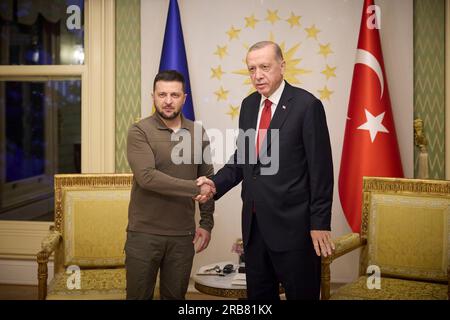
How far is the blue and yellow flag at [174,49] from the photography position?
14.4 ft

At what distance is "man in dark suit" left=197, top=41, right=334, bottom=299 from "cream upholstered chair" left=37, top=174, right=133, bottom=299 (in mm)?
1258

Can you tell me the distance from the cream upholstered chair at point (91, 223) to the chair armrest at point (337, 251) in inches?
50.0

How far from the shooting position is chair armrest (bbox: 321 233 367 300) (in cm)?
320

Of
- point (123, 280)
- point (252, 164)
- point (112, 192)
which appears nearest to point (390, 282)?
point (252, 164)

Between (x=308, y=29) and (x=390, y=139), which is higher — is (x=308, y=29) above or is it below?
above

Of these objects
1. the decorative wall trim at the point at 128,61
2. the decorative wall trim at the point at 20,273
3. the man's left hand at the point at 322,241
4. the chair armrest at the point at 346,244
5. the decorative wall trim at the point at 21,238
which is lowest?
the decorative wall trim at the point at 20,273

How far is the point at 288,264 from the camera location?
2.49 m

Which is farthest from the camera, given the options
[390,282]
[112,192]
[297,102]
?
[112,192]

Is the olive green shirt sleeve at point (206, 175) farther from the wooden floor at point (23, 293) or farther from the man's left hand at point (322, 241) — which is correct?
the wooden floor at point (23, 293)

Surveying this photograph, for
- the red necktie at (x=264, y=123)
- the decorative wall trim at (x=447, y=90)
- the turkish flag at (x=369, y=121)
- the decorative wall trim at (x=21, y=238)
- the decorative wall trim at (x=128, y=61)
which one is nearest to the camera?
the red necktie at (x=264, y=123)

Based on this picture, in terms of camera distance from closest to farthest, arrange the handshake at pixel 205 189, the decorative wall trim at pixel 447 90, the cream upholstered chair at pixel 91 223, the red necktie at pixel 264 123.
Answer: the red necktie at pixel 264 123
the handshake at pixel 205 189
the cream upholstered chair at pixel 91 223
the decorative wall trim at pixel 447 90

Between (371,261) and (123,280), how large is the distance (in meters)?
1.61

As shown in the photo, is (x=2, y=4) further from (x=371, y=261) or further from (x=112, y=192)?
(x=371, y=261)

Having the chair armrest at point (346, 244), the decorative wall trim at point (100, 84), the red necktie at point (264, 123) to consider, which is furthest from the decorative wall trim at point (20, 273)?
the red necktie at point (264, 123)
